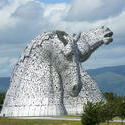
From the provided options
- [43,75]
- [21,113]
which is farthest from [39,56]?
[21,113]

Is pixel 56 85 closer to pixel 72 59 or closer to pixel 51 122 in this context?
pixel 72 59

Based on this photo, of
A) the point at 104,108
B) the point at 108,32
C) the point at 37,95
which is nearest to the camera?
the point at 104,108

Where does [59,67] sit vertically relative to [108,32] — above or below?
below

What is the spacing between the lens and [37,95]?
2104 inches

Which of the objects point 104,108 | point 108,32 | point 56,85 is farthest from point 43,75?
point 104,108

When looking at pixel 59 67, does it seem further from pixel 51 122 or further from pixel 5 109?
pixel 51 122

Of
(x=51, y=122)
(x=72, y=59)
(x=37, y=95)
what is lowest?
(x=51, y=122)


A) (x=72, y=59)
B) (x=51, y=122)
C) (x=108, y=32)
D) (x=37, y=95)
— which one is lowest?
(x=51, y=122)

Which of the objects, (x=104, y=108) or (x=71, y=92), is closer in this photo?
(x=104, y=108)

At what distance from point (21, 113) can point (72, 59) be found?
8431mm

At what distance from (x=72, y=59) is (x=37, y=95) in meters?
5.70

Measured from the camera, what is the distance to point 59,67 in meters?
54.4

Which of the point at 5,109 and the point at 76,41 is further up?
the point at 76,41

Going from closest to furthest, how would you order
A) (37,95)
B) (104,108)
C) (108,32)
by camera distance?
1. (104,108)
2. (37,95)
3. (108,32)
